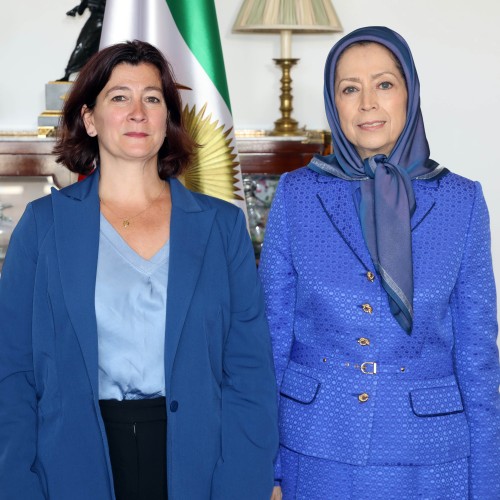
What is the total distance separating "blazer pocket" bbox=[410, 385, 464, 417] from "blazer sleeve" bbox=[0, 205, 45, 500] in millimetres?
753

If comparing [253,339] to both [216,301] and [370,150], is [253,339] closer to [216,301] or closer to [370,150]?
[216,301]

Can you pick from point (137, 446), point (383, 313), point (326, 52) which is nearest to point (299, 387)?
point (383, 313)

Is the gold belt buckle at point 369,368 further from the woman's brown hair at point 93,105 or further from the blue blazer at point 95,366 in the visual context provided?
the woman's brown hair at point 93,105

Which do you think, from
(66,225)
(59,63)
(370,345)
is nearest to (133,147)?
(66,225)

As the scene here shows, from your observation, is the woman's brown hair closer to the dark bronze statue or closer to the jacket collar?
the jacket collar

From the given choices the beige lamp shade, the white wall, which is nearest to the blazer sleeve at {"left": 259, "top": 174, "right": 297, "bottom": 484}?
the beige lamp shade

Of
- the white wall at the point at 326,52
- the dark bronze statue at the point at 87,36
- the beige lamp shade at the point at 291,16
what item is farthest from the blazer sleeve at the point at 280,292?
the white wall at the point at 326,52

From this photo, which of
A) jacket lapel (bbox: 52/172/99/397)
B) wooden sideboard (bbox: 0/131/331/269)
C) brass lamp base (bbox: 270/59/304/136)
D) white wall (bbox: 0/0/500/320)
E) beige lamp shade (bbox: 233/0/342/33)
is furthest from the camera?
white wall (bbox: 0/0/500/320)

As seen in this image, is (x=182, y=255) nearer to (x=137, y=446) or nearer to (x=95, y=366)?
(x=95, y=366)

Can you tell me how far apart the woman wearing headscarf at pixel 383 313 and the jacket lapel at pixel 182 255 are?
0.19 meters

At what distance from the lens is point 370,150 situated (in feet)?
6.59

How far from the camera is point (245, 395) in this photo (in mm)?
1912

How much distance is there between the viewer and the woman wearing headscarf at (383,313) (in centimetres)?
192

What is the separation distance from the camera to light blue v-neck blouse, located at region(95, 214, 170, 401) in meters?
1.81
